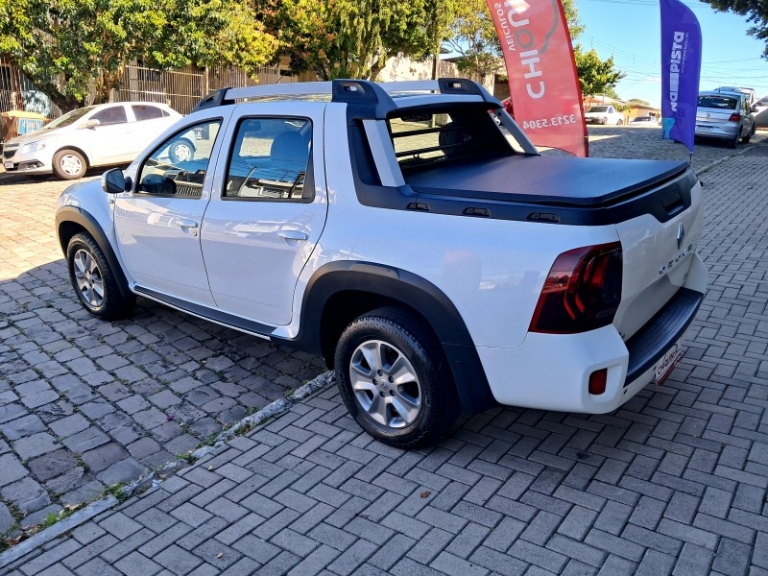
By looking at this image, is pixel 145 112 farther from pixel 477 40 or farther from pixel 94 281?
pixel 477 40

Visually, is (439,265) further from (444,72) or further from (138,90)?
(444,72)

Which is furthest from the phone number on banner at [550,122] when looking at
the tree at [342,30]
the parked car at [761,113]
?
the parked car at [761,113]

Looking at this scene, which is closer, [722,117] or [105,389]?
[105,389]

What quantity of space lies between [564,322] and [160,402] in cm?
264

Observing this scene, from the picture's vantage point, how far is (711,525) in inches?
115

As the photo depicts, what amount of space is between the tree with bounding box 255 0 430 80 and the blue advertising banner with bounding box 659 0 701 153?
15.2 m

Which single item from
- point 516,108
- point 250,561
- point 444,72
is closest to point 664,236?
point 250,561

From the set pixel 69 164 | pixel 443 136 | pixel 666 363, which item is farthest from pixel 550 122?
pixel 69 164

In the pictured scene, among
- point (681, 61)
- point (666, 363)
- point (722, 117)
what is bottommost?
point (666, 363)

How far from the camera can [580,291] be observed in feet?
9.27

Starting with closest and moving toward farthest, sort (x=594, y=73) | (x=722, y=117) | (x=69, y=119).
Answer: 1. (x=69, y=119)
2. (x=722, y=117)
3. (x=594, y=73)

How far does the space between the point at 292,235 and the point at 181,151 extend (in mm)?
1379

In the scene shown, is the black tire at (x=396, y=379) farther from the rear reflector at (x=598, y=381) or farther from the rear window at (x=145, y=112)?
the rear window at (x=145, y=112)

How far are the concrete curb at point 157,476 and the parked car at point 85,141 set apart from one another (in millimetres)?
10473
